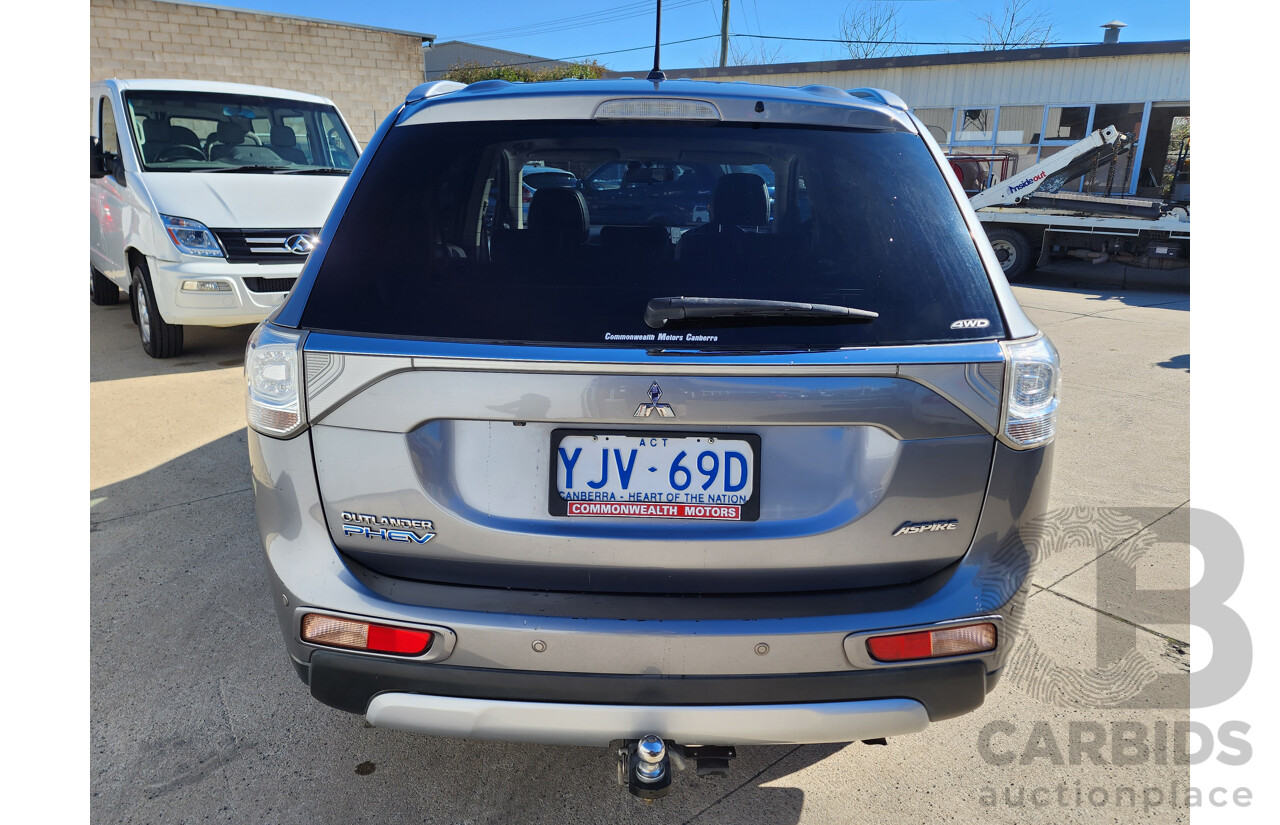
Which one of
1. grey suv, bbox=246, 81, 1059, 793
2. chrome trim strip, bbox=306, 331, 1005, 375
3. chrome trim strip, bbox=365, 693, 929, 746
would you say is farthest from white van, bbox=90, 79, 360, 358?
chrome trim strip, bbox=365, 693, 929, 746

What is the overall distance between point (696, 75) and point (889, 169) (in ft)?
88.2

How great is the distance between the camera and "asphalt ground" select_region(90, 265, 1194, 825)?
7.11 feet

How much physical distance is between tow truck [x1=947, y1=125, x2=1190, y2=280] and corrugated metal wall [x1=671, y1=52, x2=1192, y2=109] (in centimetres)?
596

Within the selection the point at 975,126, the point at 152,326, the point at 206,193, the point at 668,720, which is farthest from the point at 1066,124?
the point at 668,720

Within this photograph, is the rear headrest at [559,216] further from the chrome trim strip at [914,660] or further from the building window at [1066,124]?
the building window at [1066,124]

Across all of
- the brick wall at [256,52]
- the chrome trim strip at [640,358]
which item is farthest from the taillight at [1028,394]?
the brick wall at [256,52]

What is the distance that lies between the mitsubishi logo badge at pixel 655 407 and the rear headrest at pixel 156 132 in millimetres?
6801

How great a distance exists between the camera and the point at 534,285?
70.2 inches

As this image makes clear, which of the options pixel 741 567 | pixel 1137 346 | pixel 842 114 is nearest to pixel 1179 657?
pixel 741 567

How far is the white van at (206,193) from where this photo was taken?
20.2 feet

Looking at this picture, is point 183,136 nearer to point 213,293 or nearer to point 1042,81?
point 213,293

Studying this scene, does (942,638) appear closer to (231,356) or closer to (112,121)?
(231,356)

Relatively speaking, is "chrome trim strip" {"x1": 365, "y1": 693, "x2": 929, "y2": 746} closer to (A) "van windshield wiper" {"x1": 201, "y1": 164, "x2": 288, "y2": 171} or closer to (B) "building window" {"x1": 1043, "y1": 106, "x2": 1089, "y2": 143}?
(A) "van windshield wiper" {"x1": 201, "y1": 164, "x2": 288, "y2": 171}

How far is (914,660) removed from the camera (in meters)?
1.74
